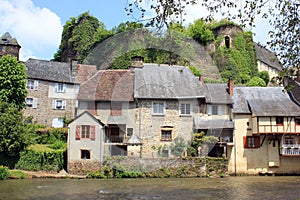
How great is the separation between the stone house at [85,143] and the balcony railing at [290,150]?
15572 millimetres

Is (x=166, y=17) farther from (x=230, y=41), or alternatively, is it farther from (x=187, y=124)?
(x=230, y=41)

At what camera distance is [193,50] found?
27156mm

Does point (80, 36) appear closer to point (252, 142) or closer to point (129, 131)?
point (129, 131)

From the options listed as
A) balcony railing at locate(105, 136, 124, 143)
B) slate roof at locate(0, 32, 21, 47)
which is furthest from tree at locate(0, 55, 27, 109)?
balcony railing at locate(105, 136, 124, 143)

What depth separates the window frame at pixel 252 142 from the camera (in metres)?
32.1

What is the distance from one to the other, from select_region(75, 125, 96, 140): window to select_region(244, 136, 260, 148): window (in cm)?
1331

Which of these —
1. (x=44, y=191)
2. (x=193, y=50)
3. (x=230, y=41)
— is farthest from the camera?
(x=230, y=41)

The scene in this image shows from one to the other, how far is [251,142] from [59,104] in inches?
789

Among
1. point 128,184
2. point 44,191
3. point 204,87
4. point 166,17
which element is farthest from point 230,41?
point 166,17

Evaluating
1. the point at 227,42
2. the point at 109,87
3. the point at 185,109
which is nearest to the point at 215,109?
the point at 185,109

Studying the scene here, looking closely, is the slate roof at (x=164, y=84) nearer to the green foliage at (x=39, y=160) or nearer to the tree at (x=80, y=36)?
the green foliage at (x=39, y=160)

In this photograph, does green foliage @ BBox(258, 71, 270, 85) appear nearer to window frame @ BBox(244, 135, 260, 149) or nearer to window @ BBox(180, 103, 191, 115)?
window frame @ BBox(244, 135, 260, 149)

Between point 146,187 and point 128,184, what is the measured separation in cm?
180

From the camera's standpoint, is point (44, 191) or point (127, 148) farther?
point (127, 148)
